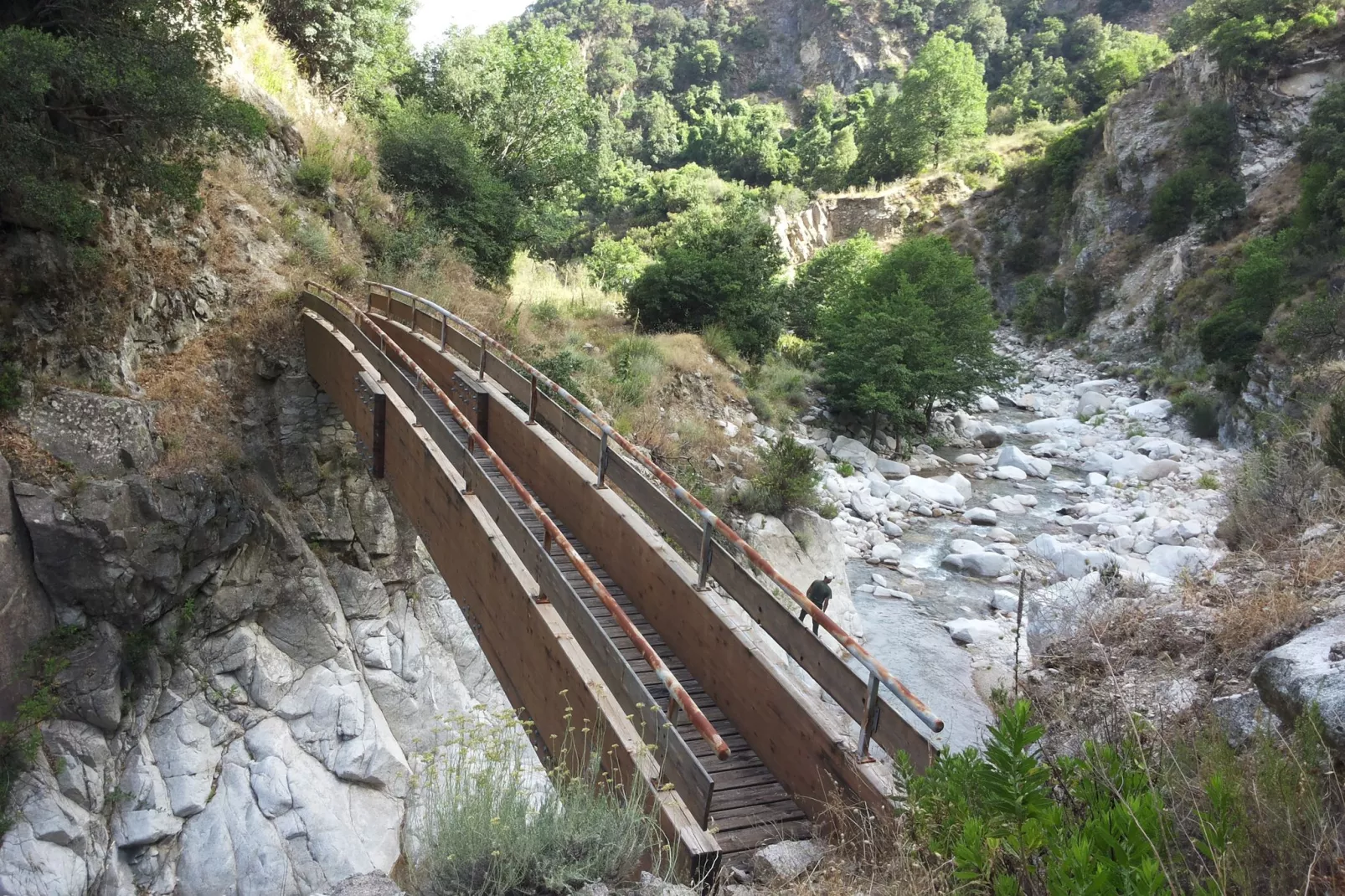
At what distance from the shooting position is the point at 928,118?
53.8m

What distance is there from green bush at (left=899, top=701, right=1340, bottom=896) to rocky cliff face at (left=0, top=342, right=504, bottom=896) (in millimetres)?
7752

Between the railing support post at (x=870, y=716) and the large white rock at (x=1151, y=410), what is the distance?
2160cm

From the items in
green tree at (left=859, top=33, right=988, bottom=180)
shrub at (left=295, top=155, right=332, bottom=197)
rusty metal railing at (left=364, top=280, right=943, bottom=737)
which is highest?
green tree at (left=859, top=33, right=988, bottom=180)

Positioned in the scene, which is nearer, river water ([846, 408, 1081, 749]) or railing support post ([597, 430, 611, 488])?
railing support post ([597, 430, 611, 488])

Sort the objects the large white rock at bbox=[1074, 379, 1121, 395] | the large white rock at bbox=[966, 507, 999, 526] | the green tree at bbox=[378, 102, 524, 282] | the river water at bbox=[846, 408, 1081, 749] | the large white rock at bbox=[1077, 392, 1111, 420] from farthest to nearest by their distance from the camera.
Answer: the large white rock at bbox=[1074, 379, 1121, 395] < the large white rock at bbox=[1077, 392, 1111, 420] < the green tree at bbox=[378, 102, 524, 282] < the large white rock at bbox=[966, 507, 999, 526] < the river water at bbox=[846, 408, 1081, 749]

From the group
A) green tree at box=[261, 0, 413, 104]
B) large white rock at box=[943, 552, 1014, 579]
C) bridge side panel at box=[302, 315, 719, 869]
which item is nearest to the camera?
bridge side panel at box=[302, 315, 719, 869]

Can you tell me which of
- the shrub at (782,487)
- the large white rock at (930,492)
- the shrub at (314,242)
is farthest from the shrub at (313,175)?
the large white rock at (930,492)

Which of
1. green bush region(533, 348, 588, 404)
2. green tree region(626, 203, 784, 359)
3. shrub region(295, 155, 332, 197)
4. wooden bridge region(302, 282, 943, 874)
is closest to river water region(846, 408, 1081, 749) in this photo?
wooden bridge region(302, 282, 943, 874)

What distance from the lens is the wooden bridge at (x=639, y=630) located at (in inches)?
146

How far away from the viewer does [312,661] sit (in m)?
9.66

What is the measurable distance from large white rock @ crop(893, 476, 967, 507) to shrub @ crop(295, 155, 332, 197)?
12721mm

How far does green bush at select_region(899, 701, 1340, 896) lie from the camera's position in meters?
1.97

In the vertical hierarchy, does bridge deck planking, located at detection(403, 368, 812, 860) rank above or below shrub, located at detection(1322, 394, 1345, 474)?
below

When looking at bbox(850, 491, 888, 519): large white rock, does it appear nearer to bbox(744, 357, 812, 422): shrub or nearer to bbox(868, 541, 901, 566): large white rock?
bbox(868, 541, 901, 566): large white rock
